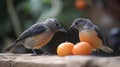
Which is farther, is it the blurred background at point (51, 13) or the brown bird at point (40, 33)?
the blurred background at point (51, 13)

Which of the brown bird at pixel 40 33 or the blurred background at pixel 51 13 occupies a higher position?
the brown bird at pixel 40 33

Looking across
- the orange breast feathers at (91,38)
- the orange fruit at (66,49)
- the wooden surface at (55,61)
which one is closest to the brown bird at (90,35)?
the orange breast feathers at (91,38)

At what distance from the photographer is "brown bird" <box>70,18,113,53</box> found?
2400 mm

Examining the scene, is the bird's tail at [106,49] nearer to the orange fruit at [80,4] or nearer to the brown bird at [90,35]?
the brown bird at [90,35]

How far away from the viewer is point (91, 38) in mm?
2424

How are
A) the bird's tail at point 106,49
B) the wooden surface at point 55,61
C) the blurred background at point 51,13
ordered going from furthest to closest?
the blurred background at point 51,13 < the bird's tail at point 106,49 < the wooden surface at point 55,61

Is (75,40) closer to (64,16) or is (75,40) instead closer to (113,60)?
(113,60)

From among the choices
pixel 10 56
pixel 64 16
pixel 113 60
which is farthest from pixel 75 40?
pixel 64 16

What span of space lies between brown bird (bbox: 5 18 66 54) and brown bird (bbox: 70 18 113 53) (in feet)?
0.32

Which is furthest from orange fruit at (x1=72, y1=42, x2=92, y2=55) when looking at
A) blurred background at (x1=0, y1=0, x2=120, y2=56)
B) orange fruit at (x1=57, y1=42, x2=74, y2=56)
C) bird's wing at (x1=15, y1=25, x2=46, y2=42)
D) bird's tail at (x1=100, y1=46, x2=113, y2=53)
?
blurred background at (x1=0, y1=0, x2=120, y2=56)

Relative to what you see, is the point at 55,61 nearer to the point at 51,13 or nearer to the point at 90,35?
the point at 90,35

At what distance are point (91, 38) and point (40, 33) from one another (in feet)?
0.97

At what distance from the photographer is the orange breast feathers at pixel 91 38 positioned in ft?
7.87

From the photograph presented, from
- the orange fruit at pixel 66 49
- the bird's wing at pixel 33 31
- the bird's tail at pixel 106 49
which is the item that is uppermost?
the bird's wing at pixel 33 31
